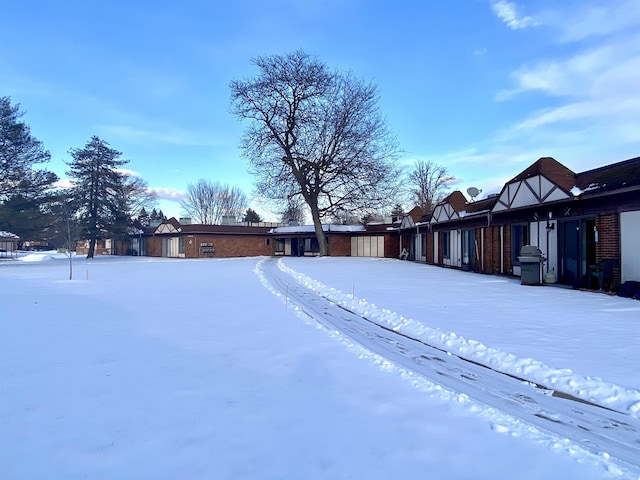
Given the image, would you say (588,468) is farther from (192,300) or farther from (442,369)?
(192,300)

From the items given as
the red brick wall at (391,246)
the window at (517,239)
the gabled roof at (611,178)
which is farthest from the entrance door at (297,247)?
the gabled roof at (611,178)

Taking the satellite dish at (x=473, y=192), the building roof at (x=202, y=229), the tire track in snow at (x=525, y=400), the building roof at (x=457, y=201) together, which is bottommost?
the tire track in snow at (x=525, y=400)

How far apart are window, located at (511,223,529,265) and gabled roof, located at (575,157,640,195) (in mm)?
3090

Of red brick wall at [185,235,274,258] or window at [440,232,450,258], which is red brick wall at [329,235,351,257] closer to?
red brick wall at [185,235,274,258]

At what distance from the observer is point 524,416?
12.6ft

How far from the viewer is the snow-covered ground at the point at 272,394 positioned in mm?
2977

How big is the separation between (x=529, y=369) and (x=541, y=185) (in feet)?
37.5

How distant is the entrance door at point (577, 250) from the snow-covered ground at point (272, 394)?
13.5 ft

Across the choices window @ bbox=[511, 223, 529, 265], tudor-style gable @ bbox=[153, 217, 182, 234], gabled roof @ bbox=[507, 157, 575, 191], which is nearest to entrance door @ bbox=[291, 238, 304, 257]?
tudor-style gable @ bbox=[153, 217, 182, 234]

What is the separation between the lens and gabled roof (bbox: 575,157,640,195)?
10.9m

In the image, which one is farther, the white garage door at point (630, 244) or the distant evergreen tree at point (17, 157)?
the distant evergreen tree at point (17, 157)

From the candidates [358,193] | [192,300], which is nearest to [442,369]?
[192,300]

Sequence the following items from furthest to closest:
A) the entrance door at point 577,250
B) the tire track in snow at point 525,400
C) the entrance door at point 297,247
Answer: the entrance door at point 297,247
the entrance door at point 577,250
the tire track in snow at point 525,400

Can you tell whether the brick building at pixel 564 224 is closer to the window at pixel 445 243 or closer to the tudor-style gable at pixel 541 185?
the tudor-style gable at pixel 541 185
